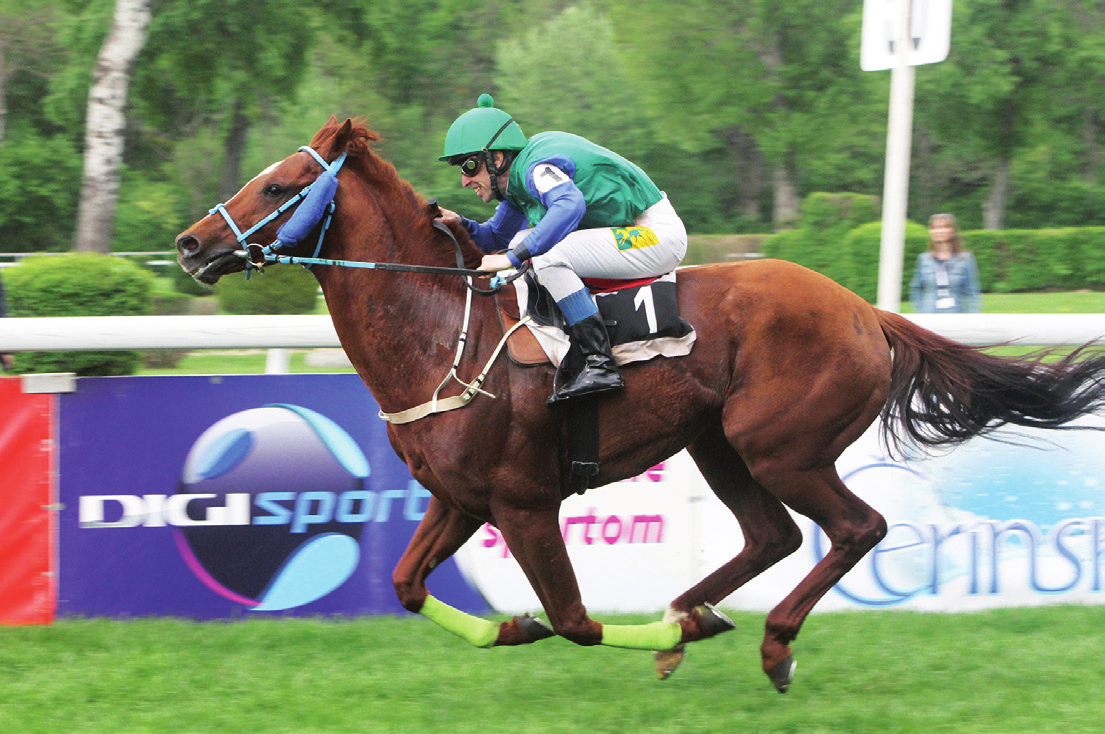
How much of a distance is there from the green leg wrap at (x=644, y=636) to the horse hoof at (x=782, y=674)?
0.34 metres

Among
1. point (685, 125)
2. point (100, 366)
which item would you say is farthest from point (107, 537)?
point (685, 125)

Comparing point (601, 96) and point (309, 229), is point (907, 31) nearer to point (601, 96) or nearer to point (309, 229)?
point (309, 229)

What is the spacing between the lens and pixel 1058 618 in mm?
4629

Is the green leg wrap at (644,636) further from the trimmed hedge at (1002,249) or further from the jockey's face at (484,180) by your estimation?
the trimmed hedge at (1002,249)

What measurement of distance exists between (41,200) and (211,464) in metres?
28.1

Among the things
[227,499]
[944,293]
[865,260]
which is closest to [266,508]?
[227,499]

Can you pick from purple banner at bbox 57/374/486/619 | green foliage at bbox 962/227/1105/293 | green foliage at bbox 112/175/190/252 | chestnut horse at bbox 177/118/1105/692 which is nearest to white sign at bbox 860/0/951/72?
chestnut horse at bbox 177/118/1105/692

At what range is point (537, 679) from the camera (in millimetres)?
4051

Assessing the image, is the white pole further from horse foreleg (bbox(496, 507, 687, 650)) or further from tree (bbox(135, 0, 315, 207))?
tree (bbox(135, 0, 315, 207))

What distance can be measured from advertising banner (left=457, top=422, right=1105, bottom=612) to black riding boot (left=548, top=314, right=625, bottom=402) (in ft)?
4.05

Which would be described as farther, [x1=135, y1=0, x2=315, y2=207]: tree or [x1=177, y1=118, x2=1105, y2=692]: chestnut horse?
[x1=135, y1=0, x2=315, y2=207]: tree

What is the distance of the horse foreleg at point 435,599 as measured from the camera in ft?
12.7

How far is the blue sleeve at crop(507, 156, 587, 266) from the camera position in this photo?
348 centimetres

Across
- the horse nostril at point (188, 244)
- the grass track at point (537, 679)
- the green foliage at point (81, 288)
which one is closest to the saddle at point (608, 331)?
the grass track at point (537, 679)
